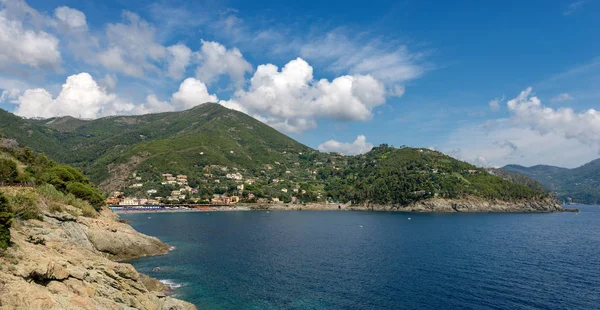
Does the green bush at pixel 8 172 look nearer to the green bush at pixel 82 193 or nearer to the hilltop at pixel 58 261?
the hilltop at pixel 58 261

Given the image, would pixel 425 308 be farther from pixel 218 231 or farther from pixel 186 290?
pixel 218 231

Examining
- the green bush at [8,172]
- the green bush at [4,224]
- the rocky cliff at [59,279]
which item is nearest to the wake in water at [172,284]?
the rocky cliff at [59,279]

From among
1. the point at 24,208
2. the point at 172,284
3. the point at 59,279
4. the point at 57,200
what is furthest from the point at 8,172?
the point at 59,279

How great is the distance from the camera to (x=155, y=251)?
67.0 meters

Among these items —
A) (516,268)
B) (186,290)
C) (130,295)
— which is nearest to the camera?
Result: (130,295)

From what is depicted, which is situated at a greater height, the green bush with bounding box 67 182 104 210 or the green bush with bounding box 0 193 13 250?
the green bush with bounding box 67 182 104 210

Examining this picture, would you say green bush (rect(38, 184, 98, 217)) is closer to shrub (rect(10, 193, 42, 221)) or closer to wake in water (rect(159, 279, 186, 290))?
shrub (rect(10, 193, 42, 221))

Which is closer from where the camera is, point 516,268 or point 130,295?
point 130,295

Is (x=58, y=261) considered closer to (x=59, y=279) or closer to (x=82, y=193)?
(x=59, y=279)

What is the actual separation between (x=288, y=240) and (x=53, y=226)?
→ 54.8m

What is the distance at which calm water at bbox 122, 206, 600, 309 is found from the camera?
41688 millimetres

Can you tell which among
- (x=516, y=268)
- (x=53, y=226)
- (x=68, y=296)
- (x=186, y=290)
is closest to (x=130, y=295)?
(x=68, y=296)

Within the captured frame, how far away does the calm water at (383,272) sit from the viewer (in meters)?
41.7

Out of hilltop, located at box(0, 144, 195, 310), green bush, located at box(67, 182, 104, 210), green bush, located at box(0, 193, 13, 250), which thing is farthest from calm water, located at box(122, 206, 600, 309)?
green bush, located at box(0, 193, 13, 250)
